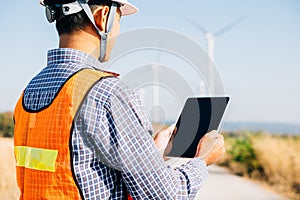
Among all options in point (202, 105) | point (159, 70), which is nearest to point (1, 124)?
point (159, 70)

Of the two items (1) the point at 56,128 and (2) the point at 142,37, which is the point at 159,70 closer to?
(2) the point at 142,37

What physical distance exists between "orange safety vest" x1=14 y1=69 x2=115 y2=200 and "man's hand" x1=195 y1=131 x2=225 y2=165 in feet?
1.80

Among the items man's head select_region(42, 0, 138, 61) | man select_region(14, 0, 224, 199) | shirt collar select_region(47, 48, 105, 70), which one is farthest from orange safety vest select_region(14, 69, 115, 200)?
man's head select_region(42, 0, 138, 61)

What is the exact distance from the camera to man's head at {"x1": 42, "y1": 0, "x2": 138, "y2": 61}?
190 centimetres

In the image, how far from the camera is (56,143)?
1729 mm

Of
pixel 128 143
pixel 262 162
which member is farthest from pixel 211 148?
pixel 262 162

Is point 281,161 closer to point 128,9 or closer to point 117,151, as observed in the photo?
point 128,9

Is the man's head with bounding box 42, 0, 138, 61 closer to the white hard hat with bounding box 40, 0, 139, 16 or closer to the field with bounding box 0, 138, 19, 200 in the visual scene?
the white hard hat with bounding box 40, 0, 139, 16

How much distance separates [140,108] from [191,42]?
4.60 ft

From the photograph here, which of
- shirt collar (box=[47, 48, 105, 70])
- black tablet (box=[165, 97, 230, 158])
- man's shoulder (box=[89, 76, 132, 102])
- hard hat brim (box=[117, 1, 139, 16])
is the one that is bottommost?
black tablet (box=[165, 97, 230, 158])

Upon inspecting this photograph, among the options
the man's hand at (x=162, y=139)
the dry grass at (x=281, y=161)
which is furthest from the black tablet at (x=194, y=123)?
the dry grass at (x=281, y=161)

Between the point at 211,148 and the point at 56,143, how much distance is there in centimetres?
66

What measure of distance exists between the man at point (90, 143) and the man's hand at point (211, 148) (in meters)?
0.13

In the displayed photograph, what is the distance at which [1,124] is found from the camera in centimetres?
2156
